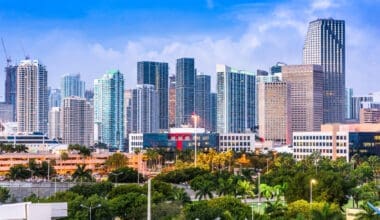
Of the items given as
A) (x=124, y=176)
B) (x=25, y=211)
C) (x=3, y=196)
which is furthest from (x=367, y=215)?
(x=124, y=176)

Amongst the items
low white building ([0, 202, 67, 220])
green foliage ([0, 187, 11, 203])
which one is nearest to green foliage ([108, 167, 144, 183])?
green foliage ([0, 187, 11, 203])

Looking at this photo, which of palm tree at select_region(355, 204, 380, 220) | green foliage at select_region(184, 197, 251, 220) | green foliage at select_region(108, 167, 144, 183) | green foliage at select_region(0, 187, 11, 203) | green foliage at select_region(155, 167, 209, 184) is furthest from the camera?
green foliage at select_region(108, 167, 144, 183)

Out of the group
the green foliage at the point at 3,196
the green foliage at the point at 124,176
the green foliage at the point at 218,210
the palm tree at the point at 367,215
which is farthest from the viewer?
the green foliage at the point at 124,176

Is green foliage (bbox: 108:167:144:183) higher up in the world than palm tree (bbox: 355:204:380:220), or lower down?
lower down

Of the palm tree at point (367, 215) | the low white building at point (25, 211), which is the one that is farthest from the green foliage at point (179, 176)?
the low white building at point (25, 211)

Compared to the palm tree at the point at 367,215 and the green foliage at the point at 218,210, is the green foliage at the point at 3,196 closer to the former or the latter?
the green foliage at the point at 218,210

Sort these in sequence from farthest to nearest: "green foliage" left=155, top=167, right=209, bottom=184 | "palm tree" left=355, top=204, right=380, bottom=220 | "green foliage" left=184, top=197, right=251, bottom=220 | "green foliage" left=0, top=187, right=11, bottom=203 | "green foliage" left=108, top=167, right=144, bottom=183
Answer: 1. "green foliage" left=108, top=167, right=144, bottom=183
2. "green foliage" left=155, top=167, right=209, bottom=184
3. "green foliage" left=0, top=187, right=11, bottom=203
4. "green foliage" left=184, top=197, right=251, bottom=220
5. "palm tree" left=355, top=204, right=380, bottom=220

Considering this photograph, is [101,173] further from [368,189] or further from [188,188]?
[368,189]

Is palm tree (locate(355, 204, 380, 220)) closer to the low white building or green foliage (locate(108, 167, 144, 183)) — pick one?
the low white building

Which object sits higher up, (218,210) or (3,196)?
(218,210)

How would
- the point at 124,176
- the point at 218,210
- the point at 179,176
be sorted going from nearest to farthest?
the point at 218,210 < the point at 179,176 < the point at 124,176

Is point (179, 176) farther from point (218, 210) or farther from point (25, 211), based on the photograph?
point (25, 211)

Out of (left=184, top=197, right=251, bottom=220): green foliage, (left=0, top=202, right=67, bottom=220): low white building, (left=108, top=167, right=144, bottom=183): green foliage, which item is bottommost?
(left=108, top=167, right=144, bottom=183): green foliage

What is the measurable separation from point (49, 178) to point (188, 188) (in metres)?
37.5
